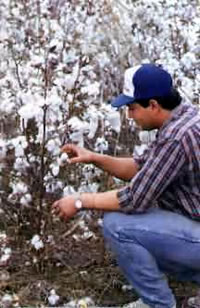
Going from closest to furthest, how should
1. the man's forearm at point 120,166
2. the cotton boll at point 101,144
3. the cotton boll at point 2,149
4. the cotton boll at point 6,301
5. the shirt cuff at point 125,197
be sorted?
the shirt cuff at point 125,197 < the man's forearm at point 120,166 < the cotton boll at point 6,301 < the cotton boll at point 2,149 < the cotton boll at point 101,144

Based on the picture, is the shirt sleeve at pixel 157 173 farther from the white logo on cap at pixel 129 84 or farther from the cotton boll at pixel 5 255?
the cotton boll at pixel 5 255

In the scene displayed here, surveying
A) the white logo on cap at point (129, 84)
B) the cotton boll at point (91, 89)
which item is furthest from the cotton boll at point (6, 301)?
the white logo on cap at point (129, 84)

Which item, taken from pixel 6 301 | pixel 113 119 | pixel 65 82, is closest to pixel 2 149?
pixel 65 82

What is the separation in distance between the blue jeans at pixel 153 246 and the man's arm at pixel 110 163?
0.92 ft

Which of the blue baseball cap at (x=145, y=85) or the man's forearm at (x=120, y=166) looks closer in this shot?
the blue baseball cap at (x=145, y=85)

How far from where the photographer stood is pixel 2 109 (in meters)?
3.88

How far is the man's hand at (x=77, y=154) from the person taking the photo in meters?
3.39

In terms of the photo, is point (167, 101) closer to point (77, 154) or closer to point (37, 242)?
point (77, 154)

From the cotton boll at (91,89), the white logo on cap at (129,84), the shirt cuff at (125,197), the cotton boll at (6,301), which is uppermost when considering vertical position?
the white logo on cap at (129,84)

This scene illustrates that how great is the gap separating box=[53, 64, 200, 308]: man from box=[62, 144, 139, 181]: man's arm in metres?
0.17

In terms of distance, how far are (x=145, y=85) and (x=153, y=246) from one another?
26.4 inches

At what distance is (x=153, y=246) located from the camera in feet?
10.6

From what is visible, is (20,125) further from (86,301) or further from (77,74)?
(86,301)

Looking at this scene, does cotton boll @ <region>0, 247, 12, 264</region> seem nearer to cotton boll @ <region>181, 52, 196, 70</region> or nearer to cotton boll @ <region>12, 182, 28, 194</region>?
cotton boll @ <region>12, 182, 28, 194</region>
